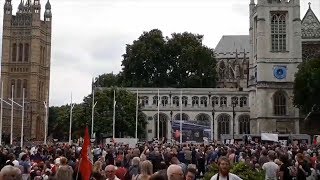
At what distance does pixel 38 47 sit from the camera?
341ft

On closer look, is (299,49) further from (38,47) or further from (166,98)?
(38,47)

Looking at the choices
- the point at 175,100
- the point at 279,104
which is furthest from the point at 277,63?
the point at 175,100

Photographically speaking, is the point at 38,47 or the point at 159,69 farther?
the point at 38,47

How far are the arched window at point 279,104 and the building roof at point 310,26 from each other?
9943mm

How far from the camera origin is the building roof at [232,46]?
96.8 meters

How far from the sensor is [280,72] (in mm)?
64438

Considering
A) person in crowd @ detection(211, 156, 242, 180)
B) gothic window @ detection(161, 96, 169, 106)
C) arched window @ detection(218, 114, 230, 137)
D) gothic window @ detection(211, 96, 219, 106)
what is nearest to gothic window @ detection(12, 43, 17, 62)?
gothic window @ detection(161, 96, 169, 106)

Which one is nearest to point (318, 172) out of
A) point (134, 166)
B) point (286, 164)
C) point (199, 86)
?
point (286, 164)

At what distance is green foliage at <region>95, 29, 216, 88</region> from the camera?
75750mm

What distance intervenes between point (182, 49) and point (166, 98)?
788 cm

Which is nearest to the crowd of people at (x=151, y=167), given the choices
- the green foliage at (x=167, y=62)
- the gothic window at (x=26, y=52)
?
the green foliage at (x=167, y=62)

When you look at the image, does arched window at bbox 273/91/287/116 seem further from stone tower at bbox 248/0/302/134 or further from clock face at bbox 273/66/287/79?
clock face at bbox 273/66/287/79

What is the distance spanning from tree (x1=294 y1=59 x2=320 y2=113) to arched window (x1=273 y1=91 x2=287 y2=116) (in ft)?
16.5

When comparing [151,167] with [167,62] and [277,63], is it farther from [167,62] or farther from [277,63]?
[167,62]
